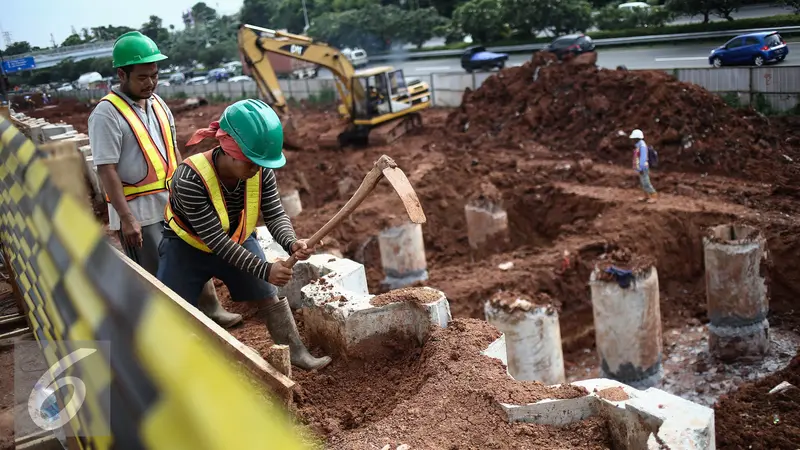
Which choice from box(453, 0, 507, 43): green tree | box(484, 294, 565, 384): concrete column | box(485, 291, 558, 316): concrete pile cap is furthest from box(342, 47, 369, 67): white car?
box(484, 294, 565, 384): concrete column

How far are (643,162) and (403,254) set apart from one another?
12.5 feet

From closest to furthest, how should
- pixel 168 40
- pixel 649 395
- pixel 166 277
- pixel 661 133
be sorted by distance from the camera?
pixel 649 395 < pixel 166 277 < pixel 168 40 < pixel 661 133

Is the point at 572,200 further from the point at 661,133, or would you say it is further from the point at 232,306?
the point at 232,306

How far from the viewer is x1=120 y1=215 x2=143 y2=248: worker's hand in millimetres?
4027

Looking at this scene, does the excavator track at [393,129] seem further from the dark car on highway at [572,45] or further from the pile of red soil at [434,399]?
the pile of red soil at [434,399]

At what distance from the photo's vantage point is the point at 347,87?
55.0 feet

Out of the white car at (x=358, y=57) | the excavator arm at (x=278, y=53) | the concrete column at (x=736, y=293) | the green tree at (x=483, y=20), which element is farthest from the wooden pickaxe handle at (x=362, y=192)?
the white car at (x=358, y=57)

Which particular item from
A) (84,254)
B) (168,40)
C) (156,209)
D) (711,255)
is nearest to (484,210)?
(711,255)

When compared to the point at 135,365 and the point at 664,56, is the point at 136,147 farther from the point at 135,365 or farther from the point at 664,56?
the point at 664,56

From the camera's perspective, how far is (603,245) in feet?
31.3

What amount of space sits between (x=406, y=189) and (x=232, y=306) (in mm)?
2414

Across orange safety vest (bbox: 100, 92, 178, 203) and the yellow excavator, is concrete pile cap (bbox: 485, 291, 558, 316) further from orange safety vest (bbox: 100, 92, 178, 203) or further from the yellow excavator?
the yellow excavator

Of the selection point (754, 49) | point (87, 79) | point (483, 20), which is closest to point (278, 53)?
point (87, 79)

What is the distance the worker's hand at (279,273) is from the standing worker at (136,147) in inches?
40.8
